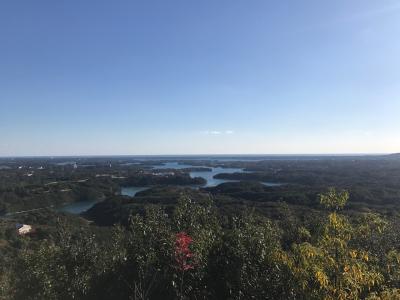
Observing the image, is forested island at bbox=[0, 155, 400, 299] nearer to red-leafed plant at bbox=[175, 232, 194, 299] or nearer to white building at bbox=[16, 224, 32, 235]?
red-leafed plant at bbox=[175, 232, 194, 299]

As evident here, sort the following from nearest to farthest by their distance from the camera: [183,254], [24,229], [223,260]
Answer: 1. [183,254]
2. [223,260]
3. [24,229]

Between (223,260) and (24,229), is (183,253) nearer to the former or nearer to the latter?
(223,260)

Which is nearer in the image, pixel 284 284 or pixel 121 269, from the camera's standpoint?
pixel 284 284

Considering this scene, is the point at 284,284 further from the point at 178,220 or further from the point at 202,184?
the point at 202,184

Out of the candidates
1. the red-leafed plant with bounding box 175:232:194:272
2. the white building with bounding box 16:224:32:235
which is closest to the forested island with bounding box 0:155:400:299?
the red-leafed plant with bounding box 175:232:194:272

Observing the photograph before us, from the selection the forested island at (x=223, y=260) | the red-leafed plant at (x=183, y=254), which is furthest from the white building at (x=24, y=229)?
the red-leafed plant at (x=183, y=254)

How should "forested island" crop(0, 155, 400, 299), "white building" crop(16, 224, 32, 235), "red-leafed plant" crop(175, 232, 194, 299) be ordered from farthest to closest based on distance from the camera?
"white building" crop(16, 224, 32, 235)
"red-leafed plant" crop(175, 232, 194, 299)
"forested island" crop(0, 155, 400, 299)

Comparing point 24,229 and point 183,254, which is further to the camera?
point 24,229

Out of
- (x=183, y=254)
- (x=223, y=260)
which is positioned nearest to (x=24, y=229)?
(x=223, y=260)

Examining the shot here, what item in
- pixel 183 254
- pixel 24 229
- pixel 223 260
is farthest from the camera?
pixel 24 229

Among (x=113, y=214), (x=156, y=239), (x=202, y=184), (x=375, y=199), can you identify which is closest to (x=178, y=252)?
(x=156, y=239)

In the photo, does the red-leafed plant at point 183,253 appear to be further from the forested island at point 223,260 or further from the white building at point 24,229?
the white building at point 24,229
